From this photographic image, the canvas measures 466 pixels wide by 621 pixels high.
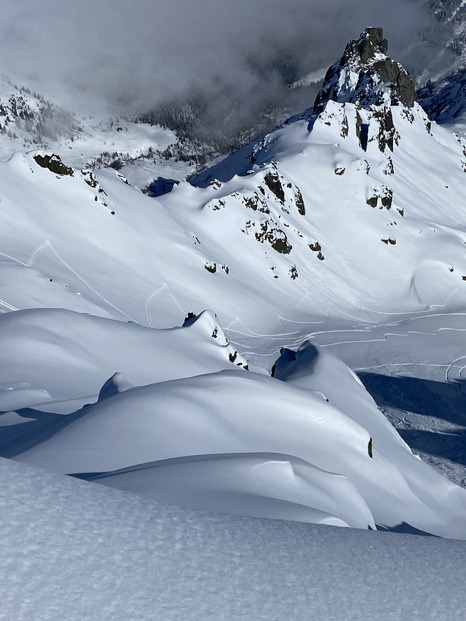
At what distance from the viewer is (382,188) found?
7169 cm

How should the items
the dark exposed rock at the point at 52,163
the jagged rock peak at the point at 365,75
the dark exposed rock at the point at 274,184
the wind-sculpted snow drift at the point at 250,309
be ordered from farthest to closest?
the jagged rock peak at the point at 365,75 → the dark exposed rock at the point at 274,184 → the dark exposed rock at the point at 52,163 → the wind-sculpted snow drift at the point at 250,309

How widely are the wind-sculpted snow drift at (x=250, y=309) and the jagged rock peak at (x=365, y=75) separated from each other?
0.58 metres

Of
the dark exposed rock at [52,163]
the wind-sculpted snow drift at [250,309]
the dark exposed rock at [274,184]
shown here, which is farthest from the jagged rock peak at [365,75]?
the dark exposed rock at [52,163]

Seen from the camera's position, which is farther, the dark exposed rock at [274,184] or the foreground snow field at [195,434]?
the dark exposed rock at [274,184]

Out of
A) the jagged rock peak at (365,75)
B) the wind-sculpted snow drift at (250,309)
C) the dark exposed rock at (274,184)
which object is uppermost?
the jagged rock peak at (365,75)

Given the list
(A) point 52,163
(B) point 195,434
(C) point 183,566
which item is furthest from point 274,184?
(C) point 183,566

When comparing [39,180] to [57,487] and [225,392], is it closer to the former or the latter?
[225,392]

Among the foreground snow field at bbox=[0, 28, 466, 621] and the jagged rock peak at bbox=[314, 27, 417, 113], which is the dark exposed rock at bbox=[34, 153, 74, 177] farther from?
the jagged rock peak at bbox=[314, 27, 417, 113]

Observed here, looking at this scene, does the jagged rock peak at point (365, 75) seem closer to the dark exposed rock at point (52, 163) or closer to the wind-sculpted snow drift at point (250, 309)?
the wind-sculpted snow drift at point (250, 309)

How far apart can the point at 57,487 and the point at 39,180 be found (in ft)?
146

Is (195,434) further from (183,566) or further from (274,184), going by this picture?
(274,184)

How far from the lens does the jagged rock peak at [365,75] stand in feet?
365

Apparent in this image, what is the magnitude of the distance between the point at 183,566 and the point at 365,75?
400 feet

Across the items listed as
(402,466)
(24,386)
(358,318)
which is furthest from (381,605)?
(358,318)
